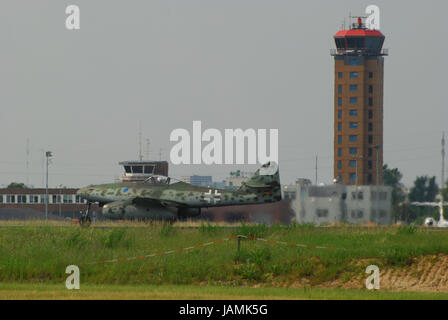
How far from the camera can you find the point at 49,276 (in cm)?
3497

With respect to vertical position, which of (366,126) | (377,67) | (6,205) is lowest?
(6,205)

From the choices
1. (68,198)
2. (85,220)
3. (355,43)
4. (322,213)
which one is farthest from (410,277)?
(355,43)

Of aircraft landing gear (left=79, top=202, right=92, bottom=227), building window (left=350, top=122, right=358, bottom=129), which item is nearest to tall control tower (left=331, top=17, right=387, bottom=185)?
building window (left=350, top=122, right=358, bottom=129)

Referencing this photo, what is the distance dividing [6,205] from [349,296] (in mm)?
121322

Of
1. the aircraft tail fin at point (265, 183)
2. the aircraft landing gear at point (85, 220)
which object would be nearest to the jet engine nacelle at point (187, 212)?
the aircraft tail fin at point (265, 183)

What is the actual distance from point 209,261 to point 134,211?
17.3m

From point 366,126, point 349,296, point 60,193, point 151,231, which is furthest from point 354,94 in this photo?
point 349,296

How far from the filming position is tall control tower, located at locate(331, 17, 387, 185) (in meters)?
168

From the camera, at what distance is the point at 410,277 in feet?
115

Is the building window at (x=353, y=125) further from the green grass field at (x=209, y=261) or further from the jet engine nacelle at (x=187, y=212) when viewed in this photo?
the green grass field at (x=209, y=261)

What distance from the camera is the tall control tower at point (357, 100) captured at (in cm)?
16825

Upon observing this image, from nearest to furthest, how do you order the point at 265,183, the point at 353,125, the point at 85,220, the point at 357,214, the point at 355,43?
the point at 85,220, the point at 265,183, the point at 357,214, the point at 355,43, the point at 353,125

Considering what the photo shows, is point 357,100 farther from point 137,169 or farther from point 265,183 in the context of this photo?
point 265,183
